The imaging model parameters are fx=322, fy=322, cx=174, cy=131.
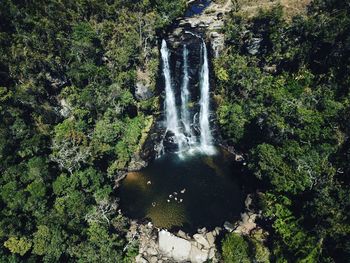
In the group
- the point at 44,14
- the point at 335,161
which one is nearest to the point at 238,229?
the point at 335,161

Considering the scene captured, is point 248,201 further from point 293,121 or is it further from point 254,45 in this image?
point 254,45

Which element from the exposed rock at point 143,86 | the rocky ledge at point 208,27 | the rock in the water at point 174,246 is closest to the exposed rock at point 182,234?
the rock in the water at point 174,246

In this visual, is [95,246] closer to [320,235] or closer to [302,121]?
[320,235]

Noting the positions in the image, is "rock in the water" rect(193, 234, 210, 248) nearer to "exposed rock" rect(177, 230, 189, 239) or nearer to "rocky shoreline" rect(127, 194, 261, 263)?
"rocky shoreline" rect(127, 194, 261, 263)

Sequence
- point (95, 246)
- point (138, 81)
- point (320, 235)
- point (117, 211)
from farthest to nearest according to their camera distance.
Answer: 1. point (138, 81)
2. point (117, 211)
3. point (95, 246)
4. point (320, 235)

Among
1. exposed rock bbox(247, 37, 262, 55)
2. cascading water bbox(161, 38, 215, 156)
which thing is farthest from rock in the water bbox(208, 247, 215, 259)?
exposed rock bbox(247, 37, 262, 55)

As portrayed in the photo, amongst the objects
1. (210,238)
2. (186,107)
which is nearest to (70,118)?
(186,107)
